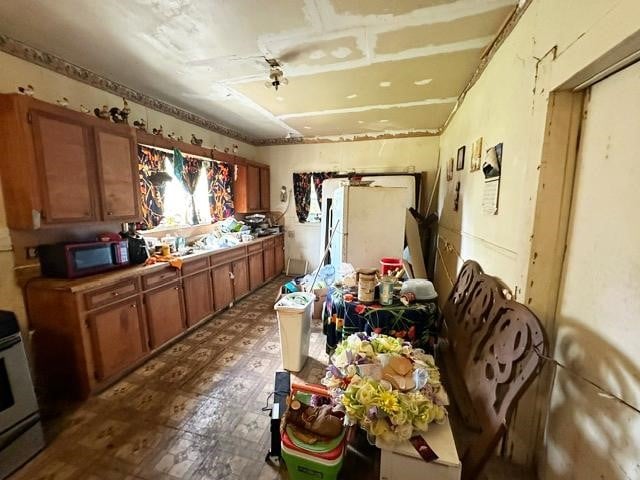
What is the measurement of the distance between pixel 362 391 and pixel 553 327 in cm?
95

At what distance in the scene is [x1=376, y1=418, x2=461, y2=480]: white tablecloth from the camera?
103 cm

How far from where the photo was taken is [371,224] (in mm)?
2592

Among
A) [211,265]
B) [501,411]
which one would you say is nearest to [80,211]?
[211,265]

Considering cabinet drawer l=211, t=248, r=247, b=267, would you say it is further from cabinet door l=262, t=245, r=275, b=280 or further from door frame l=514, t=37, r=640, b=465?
door frame l=514, t=37, r=640, b=465

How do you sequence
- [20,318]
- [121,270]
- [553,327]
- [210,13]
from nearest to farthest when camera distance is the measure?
[553,327] → [210,13] → [20,318] → [121,270]

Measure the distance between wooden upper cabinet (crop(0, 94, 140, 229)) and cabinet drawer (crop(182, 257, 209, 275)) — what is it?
76 cm

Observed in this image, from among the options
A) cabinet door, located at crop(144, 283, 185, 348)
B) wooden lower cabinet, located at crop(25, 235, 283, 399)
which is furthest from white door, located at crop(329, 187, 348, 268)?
cabinet door, located at crop(144, 283, 185, 348)

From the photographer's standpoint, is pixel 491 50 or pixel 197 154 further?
pixel 197 154

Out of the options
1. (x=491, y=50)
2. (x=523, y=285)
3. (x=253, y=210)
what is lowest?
(x=523, y=285)

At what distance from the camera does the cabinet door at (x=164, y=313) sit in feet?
7.83

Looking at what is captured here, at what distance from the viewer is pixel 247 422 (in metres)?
1.74

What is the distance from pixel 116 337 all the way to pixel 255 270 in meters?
2.13

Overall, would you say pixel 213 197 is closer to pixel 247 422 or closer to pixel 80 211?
pixel 80 211

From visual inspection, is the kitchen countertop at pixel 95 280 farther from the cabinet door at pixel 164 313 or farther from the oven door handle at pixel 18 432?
the oven door handle at pixel 18 432
